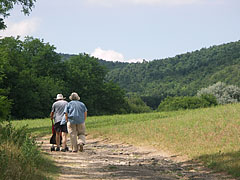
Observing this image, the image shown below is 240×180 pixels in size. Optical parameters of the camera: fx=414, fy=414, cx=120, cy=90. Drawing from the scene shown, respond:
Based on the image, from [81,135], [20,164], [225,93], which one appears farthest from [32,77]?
[20,164]

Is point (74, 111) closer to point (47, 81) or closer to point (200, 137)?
point (200, 137)

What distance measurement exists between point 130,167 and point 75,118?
11.0ft

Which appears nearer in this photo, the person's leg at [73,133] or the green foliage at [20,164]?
the green foliage at [20,164]

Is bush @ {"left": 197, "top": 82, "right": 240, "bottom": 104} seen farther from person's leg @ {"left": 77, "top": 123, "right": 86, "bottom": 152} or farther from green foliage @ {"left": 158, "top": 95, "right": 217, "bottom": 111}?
person's leg @ {"left": 77, "top": 123, "right": 86, "bottom": 152}

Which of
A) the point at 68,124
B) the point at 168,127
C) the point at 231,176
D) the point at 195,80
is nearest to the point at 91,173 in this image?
the point at 231,176

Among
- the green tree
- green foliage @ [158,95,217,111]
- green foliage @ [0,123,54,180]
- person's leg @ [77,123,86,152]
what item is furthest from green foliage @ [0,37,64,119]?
green foliage @ [0,123,54,180]

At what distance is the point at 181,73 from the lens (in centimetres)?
15000

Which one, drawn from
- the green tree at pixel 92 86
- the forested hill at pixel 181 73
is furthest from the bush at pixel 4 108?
the forested hill at pixel 181 73

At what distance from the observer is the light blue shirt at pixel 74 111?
13938 mm

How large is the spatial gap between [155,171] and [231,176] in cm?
197

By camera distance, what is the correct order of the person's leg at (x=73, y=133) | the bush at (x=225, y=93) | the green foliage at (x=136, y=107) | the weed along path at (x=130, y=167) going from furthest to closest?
the green foliage at (x=136, y=107) < the bush at (x=225, y=93) < the person's leg at (x=73, y=133) < the weed along path at (x=130, y=167)

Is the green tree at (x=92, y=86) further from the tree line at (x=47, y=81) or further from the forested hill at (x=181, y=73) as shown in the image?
the forested hill at (x=181, y=73)

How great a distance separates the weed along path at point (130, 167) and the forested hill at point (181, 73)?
10173 centimetres

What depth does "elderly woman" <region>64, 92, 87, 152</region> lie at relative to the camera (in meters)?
14.0
